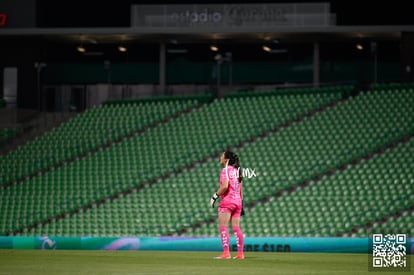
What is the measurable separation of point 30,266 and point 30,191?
19.2 metres

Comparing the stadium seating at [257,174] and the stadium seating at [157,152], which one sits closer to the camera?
the stadium seating at [257,174]

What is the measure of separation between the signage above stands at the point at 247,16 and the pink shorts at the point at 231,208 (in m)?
22.5

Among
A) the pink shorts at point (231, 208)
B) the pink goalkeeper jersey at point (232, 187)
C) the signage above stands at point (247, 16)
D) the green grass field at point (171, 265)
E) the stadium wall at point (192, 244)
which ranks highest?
the signage above stands at point (247, 16)

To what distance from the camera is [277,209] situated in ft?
104

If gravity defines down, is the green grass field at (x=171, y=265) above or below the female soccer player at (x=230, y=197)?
below

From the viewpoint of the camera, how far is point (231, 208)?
772 inches

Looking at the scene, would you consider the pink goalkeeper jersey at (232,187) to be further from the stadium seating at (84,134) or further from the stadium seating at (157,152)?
the stadium seating at (84,134)

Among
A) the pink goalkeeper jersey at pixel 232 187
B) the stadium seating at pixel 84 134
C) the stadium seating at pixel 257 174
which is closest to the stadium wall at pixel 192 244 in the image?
the stadium seating at pixel 257 174

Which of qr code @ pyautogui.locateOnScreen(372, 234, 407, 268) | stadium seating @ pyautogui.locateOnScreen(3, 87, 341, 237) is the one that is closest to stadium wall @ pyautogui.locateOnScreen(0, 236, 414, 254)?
qr code @ pyautogui.locateOnScreen(372, 234, 407, 268)

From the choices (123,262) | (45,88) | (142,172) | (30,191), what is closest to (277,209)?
(142,172)

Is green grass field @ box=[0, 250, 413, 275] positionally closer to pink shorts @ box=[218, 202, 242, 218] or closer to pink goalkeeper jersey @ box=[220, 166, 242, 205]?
pink shorts @ box=[218, 202, 242, 218]

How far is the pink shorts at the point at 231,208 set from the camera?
1958 cm

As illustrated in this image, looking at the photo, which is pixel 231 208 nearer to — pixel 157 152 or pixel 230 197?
pixel 230 197

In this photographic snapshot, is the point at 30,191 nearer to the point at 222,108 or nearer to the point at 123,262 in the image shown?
the point at 222,108
